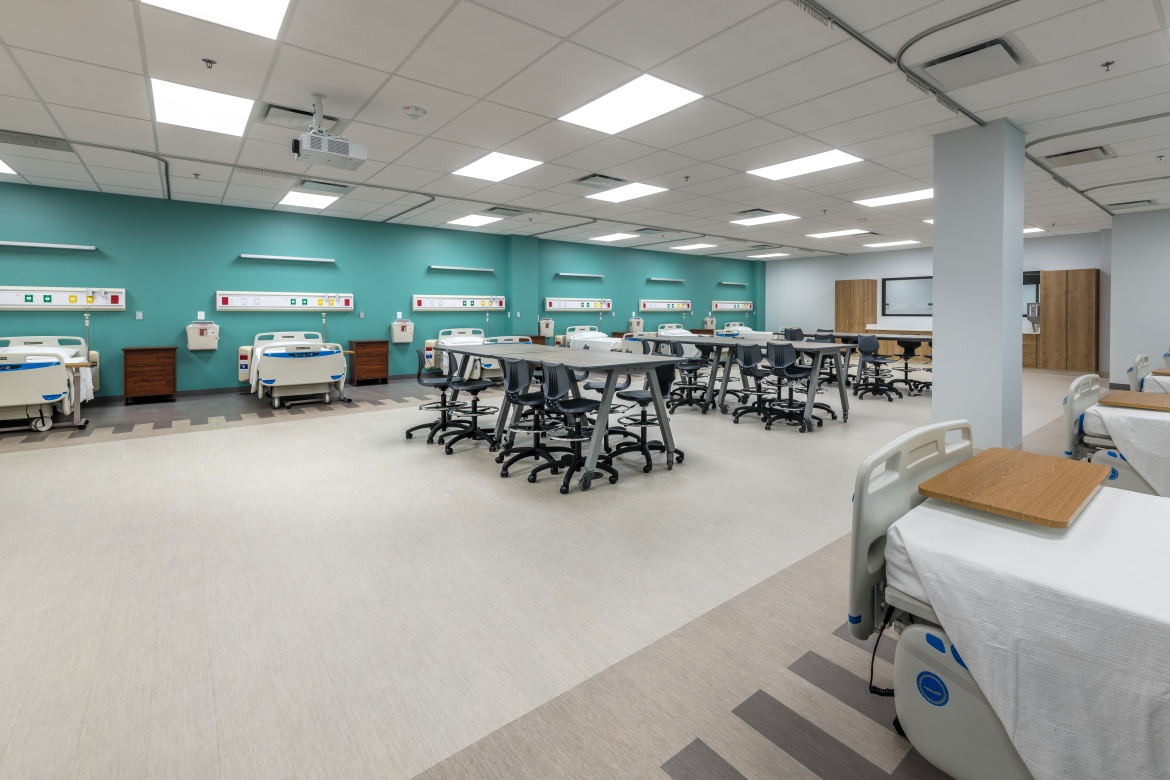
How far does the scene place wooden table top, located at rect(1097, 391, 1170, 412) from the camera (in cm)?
239

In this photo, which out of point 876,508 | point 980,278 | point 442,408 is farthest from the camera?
point 442,408

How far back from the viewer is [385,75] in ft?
11.6

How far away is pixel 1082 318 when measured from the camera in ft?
33.7

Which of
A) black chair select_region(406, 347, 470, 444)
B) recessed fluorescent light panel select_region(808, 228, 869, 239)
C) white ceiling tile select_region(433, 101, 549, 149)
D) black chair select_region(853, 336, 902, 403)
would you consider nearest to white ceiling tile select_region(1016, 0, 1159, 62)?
white ceiling tile select_region(433, 101, 549, 149)

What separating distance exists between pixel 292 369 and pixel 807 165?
6.35 metres

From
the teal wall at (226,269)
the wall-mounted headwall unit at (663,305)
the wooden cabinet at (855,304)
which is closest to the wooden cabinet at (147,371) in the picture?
the teal wall at (226,269)

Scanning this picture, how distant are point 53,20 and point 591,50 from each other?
2.91 metres

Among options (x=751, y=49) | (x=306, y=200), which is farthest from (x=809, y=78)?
(x=306, y=200)

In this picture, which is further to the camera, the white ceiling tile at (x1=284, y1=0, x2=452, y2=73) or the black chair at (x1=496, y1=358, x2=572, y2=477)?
the black chair at (x1=496, y1=358, x2=572, y2=477)

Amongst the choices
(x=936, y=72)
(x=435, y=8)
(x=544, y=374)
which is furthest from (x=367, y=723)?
(x=936, y=72)

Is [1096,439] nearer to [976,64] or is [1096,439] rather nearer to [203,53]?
[976,64]

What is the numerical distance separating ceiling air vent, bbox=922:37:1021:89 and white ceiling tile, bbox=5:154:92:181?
25.6ft

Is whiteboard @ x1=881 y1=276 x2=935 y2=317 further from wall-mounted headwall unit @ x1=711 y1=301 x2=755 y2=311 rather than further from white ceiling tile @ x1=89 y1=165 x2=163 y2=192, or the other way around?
white ceiling tile @ x1=89 y1=165 x2=163 y2=192

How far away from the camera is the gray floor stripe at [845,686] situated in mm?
1589
